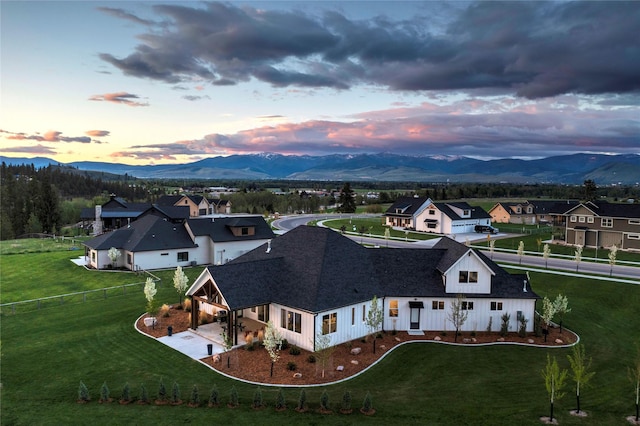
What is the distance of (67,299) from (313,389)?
28360 millimetres

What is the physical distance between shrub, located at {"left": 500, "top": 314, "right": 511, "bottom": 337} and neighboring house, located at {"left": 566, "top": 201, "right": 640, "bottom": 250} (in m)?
46.0

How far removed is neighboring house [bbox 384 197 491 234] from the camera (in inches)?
3307

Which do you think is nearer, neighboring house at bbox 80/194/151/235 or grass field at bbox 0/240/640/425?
grass field at bbox 0/240/640/425

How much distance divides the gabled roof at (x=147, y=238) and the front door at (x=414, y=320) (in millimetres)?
32247

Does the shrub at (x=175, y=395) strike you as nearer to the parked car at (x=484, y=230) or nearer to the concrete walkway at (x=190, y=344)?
the concrete walkway at (x=190, y=344)

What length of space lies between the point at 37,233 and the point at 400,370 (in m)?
93.7

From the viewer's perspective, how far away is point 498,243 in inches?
2724

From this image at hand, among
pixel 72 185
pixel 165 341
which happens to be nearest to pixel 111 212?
pixel 165 341

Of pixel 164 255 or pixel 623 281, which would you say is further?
pixel 164 255

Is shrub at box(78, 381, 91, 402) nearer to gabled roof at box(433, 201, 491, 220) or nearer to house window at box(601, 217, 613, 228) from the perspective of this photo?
house window at box(601, 217, 613, 228)

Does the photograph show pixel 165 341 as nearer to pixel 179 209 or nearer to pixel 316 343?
pixel 316 343

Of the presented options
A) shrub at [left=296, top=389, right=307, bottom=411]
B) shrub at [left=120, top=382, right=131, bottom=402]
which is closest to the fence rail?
shrub at [left=120, top=382, right=131, bottom=402]

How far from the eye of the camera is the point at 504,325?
97.8ft

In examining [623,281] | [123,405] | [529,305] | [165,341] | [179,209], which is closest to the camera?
[123,405]
